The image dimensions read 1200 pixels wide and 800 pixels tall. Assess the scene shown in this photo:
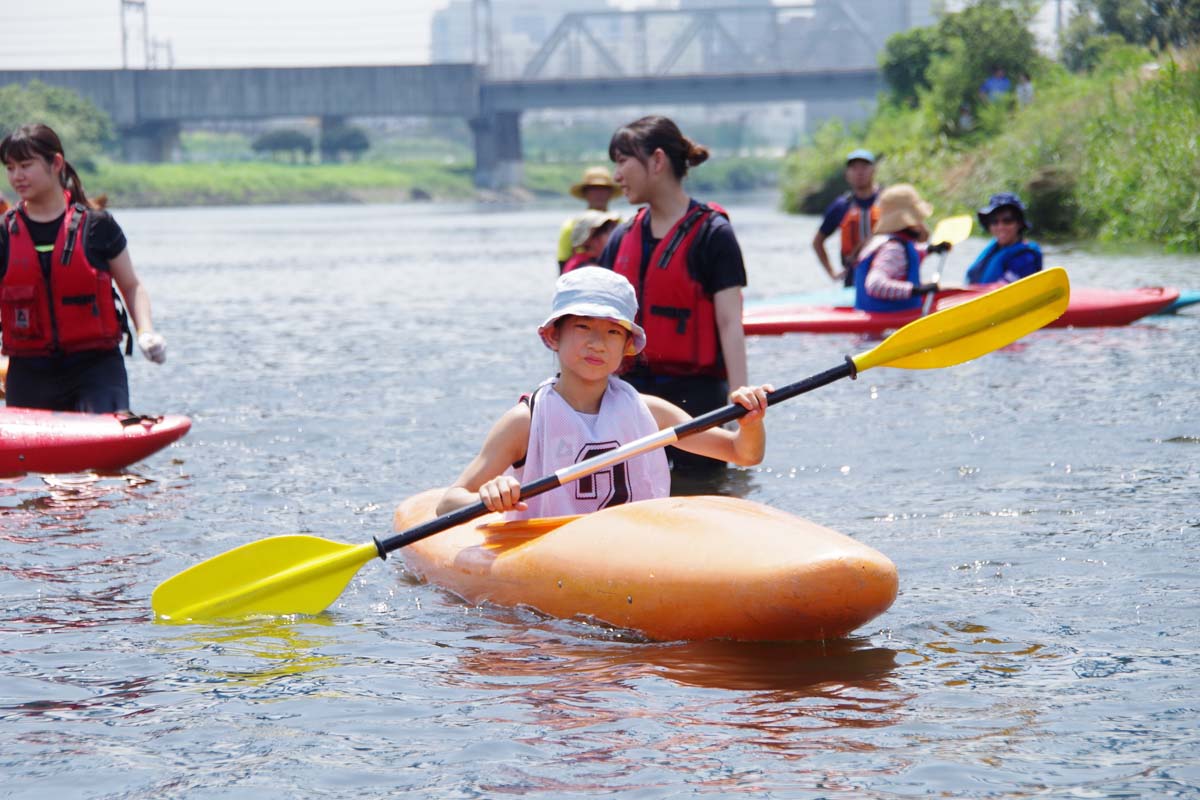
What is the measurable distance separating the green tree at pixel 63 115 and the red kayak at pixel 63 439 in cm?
5281

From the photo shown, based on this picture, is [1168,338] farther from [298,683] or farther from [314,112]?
[314,112]

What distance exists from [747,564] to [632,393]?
763mm

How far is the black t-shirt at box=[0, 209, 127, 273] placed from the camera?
20.2 feet

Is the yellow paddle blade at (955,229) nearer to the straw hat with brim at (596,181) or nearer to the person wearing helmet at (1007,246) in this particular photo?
the person wearing helmet at (1007,246)

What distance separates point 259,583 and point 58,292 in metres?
2.07

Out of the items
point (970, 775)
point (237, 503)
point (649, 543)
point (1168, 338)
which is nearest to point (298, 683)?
point (649, 543)

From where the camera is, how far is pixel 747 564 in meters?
3.92

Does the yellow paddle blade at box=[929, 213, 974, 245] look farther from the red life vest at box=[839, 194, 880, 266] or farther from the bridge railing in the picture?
the bridge railing

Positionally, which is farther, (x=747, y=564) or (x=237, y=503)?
(x=237, y=503)

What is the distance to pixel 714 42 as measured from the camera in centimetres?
12012

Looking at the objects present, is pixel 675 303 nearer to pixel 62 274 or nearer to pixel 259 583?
pixel 259 583

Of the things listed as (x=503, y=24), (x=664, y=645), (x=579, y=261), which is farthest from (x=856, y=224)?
(x=503, y=24)

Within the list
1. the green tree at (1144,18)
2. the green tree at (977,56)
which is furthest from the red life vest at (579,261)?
the green tree at (977,56)

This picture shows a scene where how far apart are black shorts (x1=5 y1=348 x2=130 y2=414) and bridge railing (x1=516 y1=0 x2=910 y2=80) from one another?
50710 millimetres
